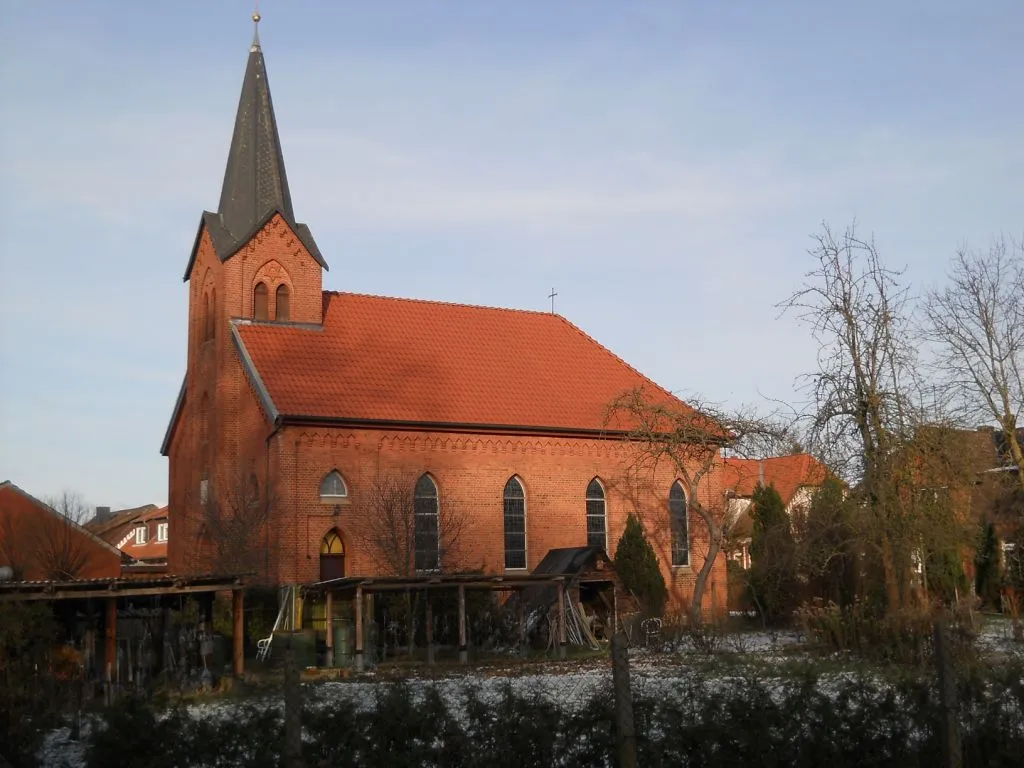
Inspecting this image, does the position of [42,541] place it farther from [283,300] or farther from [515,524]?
[515,524]

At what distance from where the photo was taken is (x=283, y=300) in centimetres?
3491

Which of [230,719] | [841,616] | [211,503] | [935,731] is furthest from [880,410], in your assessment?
[211,503]

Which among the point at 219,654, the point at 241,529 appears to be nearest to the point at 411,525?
the point at 241,529

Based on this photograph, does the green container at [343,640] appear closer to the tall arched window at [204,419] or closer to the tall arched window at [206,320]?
the tall arched window at [204,419]

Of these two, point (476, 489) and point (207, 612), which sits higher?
point (476, 489)

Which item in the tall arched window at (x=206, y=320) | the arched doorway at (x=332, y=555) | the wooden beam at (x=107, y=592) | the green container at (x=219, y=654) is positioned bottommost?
the green container at (x=219, y=654)

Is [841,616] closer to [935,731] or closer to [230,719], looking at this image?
[935,731]

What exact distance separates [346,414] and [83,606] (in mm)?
10874

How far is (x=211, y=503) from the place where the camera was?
31.6m

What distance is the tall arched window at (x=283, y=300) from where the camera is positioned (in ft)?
114

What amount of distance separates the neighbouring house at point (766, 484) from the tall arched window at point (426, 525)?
9.49 metres

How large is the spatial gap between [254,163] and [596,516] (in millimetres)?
15484

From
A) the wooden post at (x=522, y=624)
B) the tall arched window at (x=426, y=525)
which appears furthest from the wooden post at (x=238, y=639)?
the tall arched window at (x=426, y=525)

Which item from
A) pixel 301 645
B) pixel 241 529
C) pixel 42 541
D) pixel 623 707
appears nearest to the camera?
pixel 623 707
